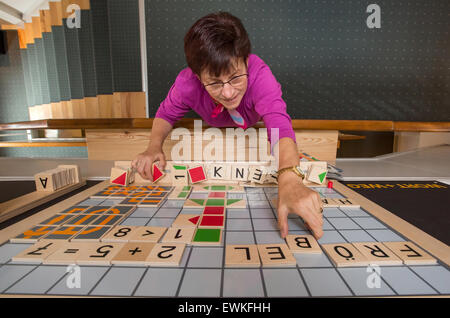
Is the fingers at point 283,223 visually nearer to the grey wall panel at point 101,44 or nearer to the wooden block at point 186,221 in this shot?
the wooden block at point 186,221

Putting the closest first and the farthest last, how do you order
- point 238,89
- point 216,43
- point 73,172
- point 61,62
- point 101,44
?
1. point 216,43
2. point 238,89
3. point 73,172
4. point 101,44
5. point 61,62

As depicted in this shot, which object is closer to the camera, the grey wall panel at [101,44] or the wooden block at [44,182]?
the wooden block at [44,182]

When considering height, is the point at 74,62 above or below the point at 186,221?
above

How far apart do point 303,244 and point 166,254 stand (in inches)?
12.3

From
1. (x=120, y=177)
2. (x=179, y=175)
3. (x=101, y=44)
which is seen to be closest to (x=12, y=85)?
(x=101, y=44)

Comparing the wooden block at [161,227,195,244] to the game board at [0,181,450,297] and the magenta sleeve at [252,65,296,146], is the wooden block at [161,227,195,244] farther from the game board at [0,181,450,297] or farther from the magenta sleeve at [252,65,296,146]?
the magenta sleeve at [252,65,296,146]

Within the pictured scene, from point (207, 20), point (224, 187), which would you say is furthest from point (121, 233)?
point (207, 20)

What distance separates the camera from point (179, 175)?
0.99m

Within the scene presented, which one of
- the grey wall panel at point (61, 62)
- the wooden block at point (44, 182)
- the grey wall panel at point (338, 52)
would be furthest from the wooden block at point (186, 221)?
the grey wall panel at point (61, 62)

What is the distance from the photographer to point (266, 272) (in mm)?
453

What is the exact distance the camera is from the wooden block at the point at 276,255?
Result: 47 cm

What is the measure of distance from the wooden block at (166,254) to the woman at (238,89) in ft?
0.84

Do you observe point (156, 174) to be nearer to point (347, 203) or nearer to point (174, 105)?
point (174, 105)

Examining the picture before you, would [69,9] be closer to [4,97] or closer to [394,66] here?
[4,97]
